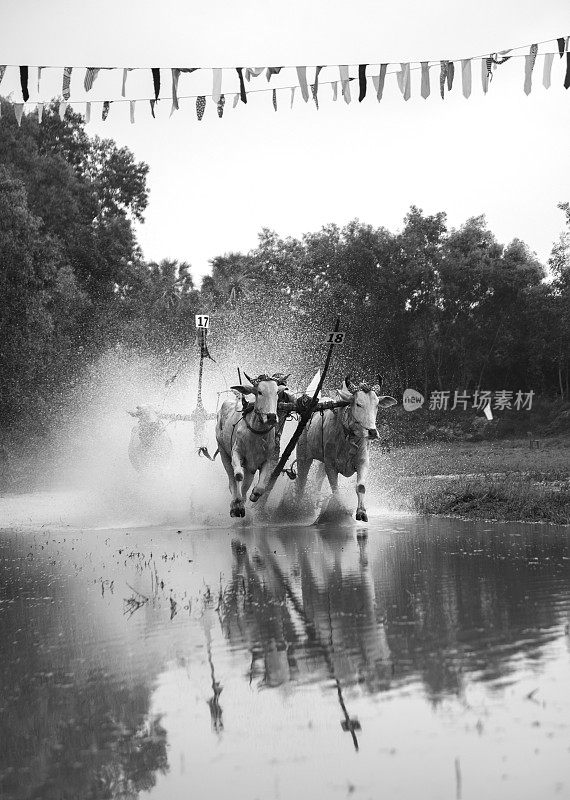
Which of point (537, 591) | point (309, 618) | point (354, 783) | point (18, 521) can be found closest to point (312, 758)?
point (354, 783)

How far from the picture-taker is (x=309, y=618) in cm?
852

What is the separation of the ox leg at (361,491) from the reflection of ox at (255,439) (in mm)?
1352

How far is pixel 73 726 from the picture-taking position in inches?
232

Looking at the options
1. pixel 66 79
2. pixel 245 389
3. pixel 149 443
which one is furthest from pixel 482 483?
pixel 66 79

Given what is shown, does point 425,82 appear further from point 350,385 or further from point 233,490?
point 233,490

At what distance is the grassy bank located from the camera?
55.1 ft

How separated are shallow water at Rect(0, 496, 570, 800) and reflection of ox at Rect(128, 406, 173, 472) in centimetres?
976

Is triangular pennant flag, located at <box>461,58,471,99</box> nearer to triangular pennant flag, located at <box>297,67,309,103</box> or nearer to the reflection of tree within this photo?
triangular pennant flag, located at <box>297,67,309,103</box>

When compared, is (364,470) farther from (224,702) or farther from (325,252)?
(325,252)

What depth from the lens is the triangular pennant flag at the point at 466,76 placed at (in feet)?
46.8

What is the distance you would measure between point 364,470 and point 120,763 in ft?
38.4

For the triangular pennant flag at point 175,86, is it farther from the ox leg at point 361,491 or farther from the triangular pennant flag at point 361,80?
the ox leg at point 361,491

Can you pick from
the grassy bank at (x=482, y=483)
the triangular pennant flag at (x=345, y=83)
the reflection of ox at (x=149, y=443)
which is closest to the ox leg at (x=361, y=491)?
the grassy bank at (x=482, y=483)

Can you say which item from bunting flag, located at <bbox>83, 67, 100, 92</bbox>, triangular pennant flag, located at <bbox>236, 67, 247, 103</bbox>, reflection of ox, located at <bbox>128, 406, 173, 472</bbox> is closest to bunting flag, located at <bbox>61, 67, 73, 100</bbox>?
bunting flag, located at <bbox>83, 67, 100, 92</bbox>
